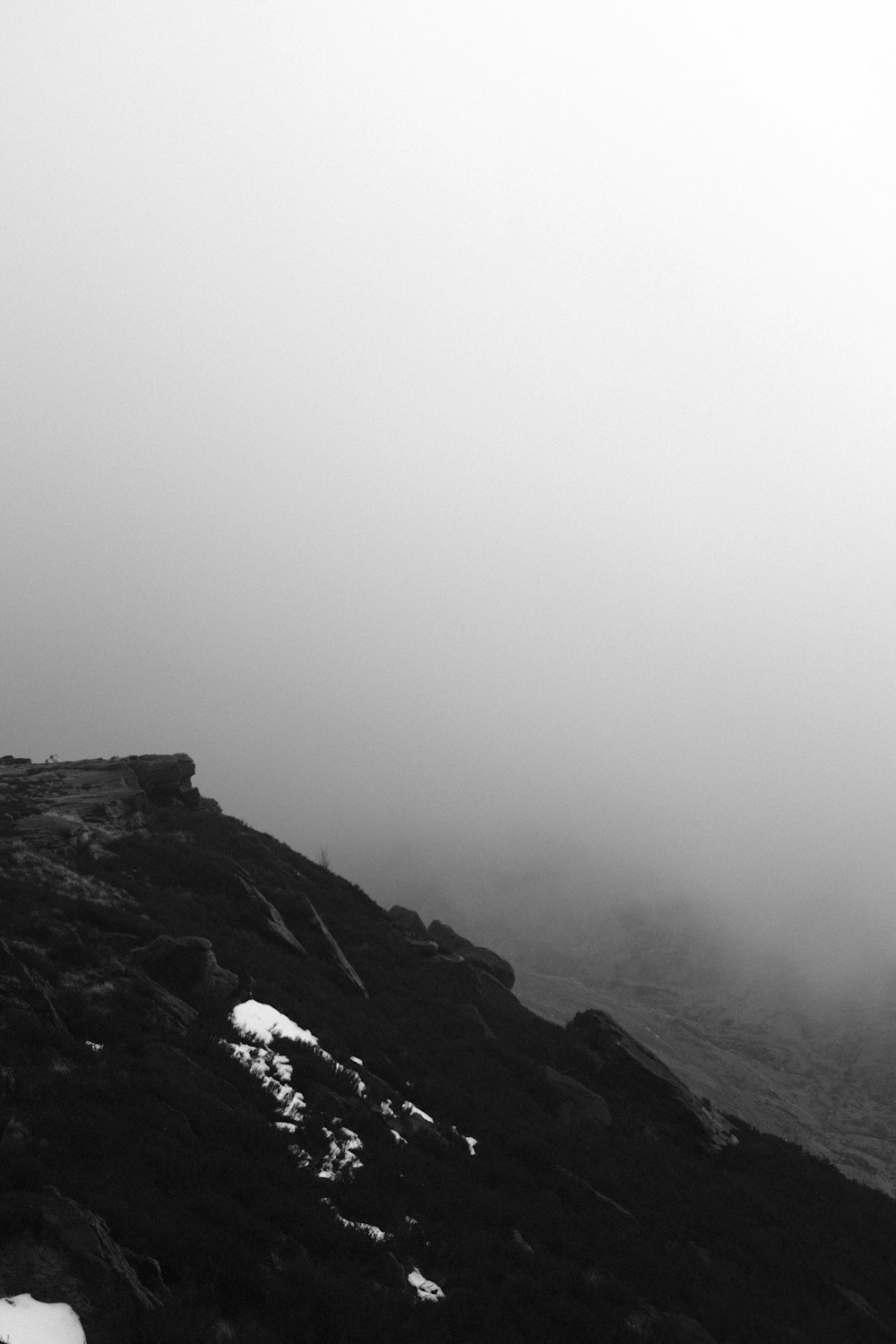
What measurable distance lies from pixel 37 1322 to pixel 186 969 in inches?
639

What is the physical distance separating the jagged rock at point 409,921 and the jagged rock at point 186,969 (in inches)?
987

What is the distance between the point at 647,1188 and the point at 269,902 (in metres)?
20.4

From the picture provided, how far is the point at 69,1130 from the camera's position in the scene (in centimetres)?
1466

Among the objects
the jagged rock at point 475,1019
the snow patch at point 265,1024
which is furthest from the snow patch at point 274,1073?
the jagged rock at point 475,1019

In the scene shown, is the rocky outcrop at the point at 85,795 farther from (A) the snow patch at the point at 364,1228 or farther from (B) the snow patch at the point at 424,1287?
(B) the snow patch at the point at 424,1287

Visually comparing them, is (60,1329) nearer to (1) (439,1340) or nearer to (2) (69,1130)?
(2) (69,1130)

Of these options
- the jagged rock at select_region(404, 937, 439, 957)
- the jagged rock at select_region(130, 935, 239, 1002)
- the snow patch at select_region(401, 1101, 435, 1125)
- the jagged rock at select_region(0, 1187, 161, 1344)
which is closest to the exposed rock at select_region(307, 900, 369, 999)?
the jagged rock at select_region(404, 937, 439, 957)

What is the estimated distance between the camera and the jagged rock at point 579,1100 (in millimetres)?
32719

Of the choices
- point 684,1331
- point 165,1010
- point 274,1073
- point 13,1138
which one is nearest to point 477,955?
point 274,1073

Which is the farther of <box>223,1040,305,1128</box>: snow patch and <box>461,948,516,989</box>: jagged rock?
<box>461,948,516,989</box>: jagged rock

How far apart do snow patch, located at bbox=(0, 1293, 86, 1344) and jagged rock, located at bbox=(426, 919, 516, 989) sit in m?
39.3

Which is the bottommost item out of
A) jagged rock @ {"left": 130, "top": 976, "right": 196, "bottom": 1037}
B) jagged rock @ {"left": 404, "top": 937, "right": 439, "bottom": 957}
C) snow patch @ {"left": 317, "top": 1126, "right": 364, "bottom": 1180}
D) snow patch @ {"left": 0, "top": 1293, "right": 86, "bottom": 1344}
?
jagged rock @ {"left": 404, "top": 937, "right": 439, "bottom": 957}

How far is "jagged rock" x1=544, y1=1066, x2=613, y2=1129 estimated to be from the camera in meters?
32.7

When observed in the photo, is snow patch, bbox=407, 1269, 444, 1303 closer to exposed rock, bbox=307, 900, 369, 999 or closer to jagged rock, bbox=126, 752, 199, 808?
exposed rock, bbox=307, 900, 369, 999
